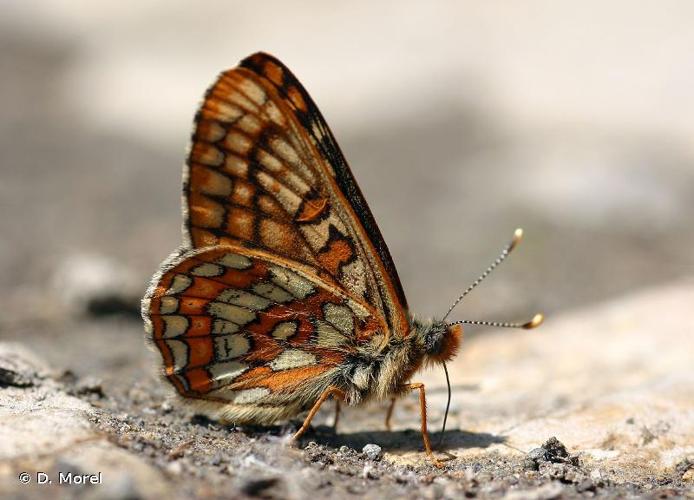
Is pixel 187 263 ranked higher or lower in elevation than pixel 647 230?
lower

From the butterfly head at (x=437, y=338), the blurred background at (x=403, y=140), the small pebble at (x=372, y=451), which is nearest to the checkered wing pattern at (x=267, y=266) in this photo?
the butterfly head at (x=437, y=338)

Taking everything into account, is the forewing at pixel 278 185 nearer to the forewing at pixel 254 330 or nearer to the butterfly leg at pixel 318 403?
the forewing at pixel 254 330

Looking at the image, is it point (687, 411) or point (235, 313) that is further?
point (687, 411)

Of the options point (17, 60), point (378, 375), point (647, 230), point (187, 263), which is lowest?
point (378, 375)

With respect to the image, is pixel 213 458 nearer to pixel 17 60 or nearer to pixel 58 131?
pixel 58 131

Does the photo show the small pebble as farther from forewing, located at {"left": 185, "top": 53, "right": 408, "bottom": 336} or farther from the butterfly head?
forewing, located at {"left": 185, "top": 53, "right": 408, "bottom": 336}

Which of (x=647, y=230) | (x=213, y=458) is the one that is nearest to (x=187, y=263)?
(x=213, y=458)

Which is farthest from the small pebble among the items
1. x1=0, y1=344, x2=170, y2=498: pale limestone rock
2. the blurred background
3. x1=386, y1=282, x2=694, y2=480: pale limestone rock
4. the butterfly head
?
the blurred background
